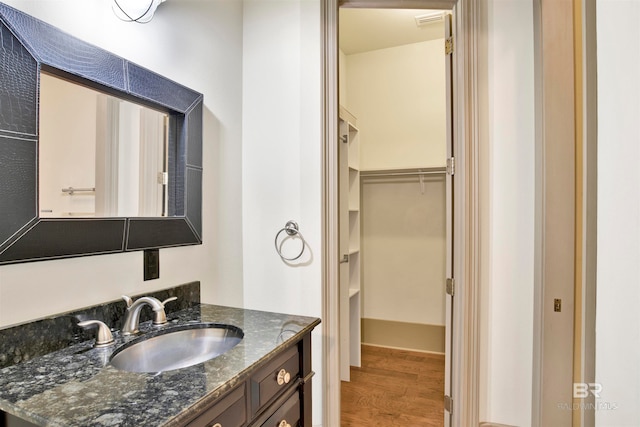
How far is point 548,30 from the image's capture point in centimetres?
157

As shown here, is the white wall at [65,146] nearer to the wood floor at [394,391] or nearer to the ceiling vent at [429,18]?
the wood floor at [394,391]

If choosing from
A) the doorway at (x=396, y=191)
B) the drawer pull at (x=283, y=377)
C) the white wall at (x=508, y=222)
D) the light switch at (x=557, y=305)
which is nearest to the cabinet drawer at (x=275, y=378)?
the drawer pull at (x=283, y=377)

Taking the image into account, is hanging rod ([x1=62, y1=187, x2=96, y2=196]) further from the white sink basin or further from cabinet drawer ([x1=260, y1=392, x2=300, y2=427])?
cabinet drawer ([x1=260, y1=392, x2=300, y2=427])

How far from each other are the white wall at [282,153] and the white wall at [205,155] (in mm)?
74

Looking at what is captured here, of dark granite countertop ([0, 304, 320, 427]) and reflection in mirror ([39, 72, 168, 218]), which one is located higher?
reflection in mirror ([39, 72, 168, 218])

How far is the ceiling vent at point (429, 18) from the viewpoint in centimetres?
255

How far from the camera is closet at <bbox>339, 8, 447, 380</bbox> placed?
298 cm

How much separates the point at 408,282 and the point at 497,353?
4.46 feet

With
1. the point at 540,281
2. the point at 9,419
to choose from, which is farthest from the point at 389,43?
the point at 9,419

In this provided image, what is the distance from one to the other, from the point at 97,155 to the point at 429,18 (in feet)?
8.42

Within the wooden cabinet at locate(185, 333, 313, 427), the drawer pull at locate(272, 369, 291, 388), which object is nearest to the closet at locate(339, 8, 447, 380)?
the wooden cabinet at locate(185, 333, 313, 427)

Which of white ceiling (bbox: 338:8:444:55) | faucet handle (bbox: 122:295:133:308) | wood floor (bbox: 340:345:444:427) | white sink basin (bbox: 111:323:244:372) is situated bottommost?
wood floor (bbox: 340:345:444:427)
